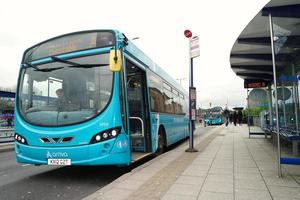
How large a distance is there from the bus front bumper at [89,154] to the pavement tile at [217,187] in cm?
178

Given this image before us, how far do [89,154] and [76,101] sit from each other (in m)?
1.17

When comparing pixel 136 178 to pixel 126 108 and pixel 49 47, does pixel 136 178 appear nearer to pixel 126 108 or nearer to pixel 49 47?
pixel 126 108

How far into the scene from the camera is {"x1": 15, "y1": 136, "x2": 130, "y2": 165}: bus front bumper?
6242mm

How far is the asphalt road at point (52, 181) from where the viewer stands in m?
5.78

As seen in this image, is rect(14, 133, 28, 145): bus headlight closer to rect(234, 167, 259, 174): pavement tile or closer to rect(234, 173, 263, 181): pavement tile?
rect(234, 173, 263, 181): pavement tile

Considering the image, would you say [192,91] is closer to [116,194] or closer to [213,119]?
[116,194]

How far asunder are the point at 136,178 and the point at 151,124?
272 centimetres

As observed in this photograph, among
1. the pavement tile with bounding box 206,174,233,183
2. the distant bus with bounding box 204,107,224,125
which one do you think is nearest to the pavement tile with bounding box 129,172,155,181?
the pavement tile with bounding box 206,174,233,183

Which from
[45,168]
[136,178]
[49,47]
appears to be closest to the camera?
[136,178]

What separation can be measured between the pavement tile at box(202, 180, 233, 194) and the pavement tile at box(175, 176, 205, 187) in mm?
138

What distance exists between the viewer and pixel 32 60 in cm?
743

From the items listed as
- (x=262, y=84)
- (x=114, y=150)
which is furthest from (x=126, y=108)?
(x=262, y=84)

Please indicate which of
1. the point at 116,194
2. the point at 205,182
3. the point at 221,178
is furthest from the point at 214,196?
the point at 116,194

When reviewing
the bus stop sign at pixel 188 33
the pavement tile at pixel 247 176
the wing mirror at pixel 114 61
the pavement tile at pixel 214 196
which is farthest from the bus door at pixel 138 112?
the pavement tile at pixel 214 196
